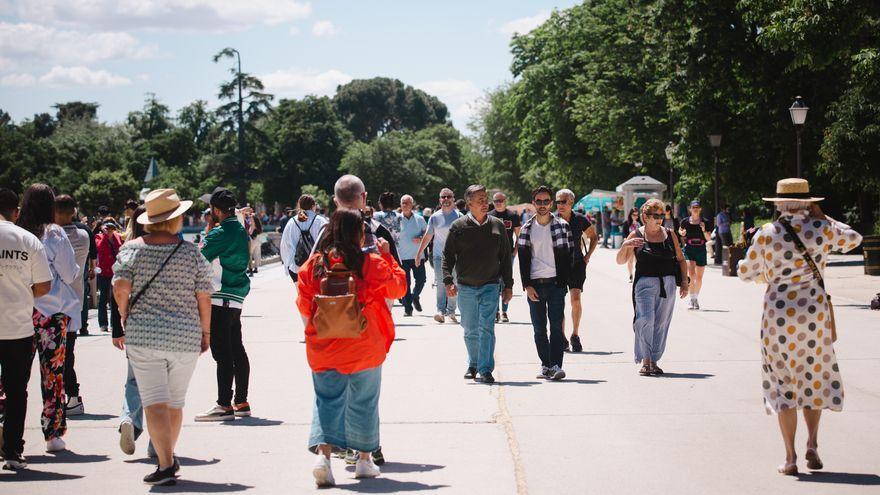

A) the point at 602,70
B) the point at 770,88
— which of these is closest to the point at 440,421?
the point at 770,88

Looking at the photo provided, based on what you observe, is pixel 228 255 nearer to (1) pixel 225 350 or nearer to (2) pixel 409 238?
(1) pixel 225 350

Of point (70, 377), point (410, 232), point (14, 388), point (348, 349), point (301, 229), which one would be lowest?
point (70, 377)

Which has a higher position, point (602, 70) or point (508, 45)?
point (508, 45)

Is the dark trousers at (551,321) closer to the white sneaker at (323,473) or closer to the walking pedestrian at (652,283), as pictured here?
the walking pedestrian at (652,283)

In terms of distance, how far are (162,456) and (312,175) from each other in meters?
89.2

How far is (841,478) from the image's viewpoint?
20.9 feet

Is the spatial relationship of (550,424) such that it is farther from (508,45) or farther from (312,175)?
(312,175)

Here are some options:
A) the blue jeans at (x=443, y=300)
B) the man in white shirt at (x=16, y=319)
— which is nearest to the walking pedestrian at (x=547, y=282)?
the man in white shirt at (x=16, y=319)

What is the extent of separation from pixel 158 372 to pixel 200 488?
73 cm

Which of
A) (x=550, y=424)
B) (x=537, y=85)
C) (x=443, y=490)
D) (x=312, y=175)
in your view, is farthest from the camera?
(x=312, y=175)

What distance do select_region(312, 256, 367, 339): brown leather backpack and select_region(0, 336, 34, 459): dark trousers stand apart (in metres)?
2.15

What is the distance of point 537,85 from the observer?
59.0 metres

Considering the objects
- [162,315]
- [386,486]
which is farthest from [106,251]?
[386,486]

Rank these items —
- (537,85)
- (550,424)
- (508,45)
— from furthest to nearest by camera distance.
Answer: (508,45), (537,85), (550,424)
